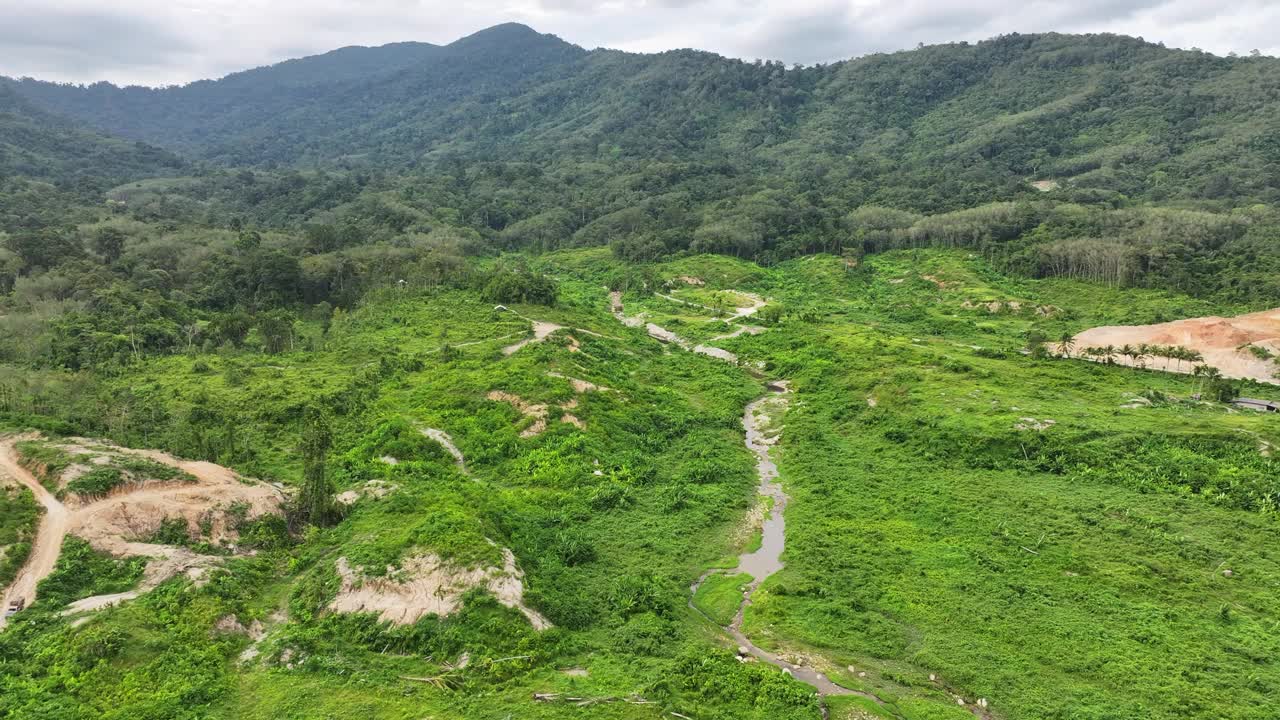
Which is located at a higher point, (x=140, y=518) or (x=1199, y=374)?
(x=140, y=518)

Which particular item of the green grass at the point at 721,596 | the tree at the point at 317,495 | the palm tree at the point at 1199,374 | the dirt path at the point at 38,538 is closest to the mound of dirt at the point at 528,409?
the tree at the point at 317,495

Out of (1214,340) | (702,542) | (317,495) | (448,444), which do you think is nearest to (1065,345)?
(1214,340)

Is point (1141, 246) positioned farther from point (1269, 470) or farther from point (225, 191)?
point (225, 191)

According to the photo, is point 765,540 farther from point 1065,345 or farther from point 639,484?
point 1065,345

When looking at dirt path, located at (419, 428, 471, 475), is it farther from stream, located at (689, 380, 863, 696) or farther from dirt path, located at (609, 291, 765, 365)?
dirt path, located at (609, 291, 765, 365)

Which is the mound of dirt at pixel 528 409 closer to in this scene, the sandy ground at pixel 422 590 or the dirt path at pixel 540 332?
the dirt path at pixel 540 332
